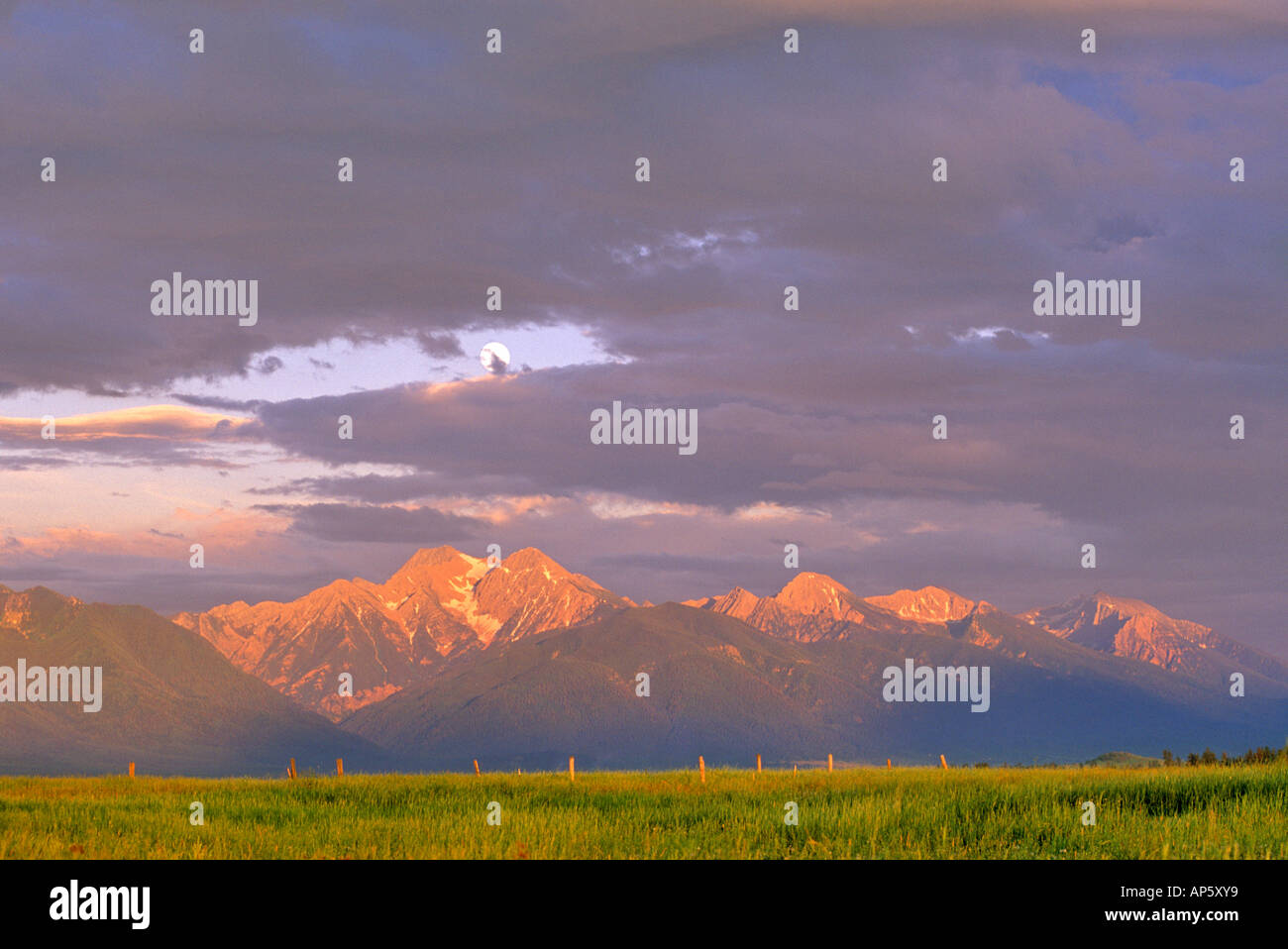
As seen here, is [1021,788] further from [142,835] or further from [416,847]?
[142,835]

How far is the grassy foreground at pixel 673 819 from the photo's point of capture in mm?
36844

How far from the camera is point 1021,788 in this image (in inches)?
2184

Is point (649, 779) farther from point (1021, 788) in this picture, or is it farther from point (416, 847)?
point (416, 847)

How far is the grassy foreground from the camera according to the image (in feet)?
121

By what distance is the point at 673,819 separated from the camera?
48250mm
